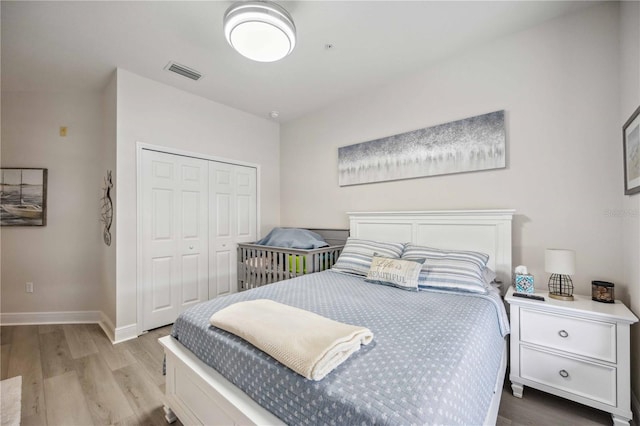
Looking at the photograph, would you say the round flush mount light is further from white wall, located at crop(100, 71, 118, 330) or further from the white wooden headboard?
the white wooden headboard

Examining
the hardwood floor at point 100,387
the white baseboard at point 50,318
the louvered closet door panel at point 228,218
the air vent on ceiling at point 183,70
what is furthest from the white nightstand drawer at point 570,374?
the white baseboard at point 50,318

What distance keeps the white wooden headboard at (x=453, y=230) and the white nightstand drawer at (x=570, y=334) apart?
45 centimetres

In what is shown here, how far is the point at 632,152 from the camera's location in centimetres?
160

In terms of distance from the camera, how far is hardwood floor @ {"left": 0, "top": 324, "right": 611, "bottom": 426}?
161cm

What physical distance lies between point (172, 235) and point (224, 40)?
6.81 ft

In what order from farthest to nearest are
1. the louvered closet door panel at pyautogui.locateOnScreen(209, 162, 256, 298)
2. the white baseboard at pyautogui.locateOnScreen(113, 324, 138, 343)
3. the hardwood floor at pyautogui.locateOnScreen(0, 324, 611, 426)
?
1. the louvered closet door panel at pyautogui.locateOnScreen(209, 162, 256, 298)
2. the white baseboard at pyautogui.locateOnScreen(113, 324, 138, 343)
3. the hardwood floor at pyautogui.locateOnScreen(0, 324, 611, 426)

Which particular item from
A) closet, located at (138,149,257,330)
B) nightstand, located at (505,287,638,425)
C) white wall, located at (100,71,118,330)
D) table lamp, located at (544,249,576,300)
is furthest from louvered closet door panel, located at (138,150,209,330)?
table lamp, located at (544,249,576,300)

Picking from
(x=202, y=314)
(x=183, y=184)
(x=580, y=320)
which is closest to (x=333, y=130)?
(x=183, y=184)

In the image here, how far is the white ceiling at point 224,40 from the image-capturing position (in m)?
1.93

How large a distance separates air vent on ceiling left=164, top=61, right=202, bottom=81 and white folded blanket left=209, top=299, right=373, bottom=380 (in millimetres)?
2466

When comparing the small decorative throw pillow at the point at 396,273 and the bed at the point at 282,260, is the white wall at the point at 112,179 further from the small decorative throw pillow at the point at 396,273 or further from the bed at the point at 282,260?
the small decorative throw pillow at the point at 396,273

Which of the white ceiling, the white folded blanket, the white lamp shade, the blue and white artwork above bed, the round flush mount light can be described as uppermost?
the white ceiling

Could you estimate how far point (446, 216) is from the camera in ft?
8.07

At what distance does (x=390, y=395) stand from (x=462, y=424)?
267mm
